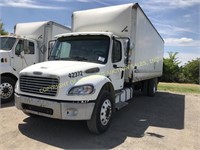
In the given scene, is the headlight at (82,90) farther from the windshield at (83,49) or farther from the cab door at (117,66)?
the cab door at (117,66)

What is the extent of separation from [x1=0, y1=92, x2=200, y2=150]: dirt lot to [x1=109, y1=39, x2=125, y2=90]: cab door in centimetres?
121

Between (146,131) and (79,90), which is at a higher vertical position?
(79,90)

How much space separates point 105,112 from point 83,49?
1903 millimetres

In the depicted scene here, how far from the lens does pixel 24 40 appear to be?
30.5 ft

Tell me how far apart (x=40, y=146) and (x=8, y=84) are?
462 cm

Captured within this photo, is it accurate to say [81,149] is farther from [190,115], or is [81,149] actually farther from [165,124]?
[190,115]

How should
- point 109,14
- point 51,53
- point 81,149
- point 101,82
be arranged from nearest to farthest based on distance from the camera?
point 81,149 < point 101,82 < point 51,53 < point 109,14

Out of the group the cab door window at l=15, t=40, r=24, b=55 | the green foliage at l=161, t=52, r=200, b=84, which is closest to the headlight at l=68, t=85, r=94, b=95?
the cab door window at l=15, t=40, r=24, b=55

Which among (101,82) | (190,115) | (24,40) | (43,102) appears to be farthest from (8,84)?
(190,115)

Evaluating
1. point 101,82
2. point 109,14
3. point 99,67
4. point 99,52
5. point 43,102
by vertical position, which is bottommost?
point 43,102

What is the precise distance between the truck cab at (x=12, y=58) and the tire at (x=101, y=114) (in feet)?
15.0

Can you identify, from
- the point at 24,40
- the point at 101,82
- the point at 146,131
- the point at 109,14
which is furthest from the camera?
the point at 24,40

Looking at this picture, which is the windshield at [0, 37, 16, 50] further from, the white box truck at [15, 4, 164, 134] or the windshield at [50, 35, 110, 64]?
the windshield at [50, 35, 110, 64]

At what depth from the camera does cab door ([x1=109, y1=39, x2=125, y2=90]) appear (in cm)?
655
